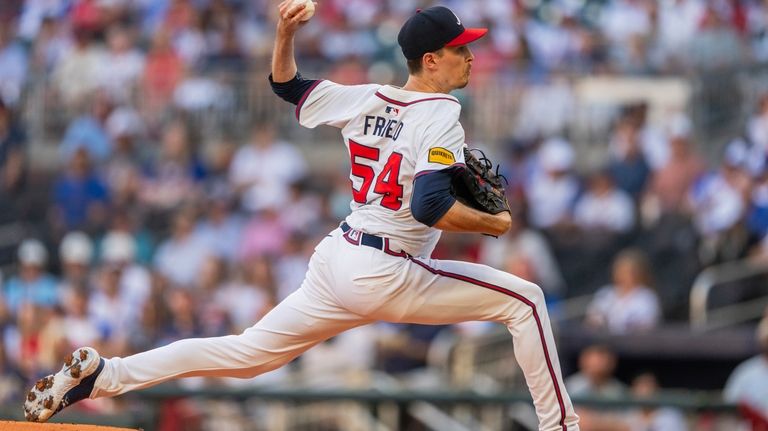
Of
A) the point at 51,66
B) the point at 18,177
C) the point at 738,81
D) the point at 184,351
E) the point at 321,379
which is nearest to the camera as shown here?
the point at 184,351

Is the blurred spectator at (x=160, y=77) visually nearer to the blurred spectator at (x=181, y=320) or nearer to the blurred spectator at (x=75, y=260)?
the blurred spectator at (x=75, y=260)

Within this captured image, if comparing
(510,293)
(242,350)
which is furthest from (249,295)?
(510,293)

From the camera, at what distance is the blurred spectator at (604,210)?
474 inches

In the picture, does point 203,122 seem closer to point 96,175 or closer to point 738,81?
point 96,175

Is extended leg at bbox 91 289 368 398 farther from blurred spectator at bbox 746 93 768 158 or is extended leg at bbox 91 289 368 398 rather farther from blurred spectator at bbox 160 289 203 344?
blurred spectator at bbox 746 93 768 158

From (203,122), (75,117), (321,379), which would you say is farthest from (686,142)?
(75,117)

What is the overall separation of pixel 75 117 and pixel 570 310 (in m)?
6.53

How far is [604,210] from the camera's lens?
12.2m

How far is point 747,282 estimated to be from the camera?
36.3 ft

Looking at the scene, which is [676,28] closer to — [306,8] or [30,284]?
[30,284]

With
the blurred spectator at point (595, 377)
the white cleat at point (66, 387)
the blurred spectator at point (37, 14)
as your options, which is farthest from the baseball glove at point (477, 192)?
the blurred spectator at point (37, 14)

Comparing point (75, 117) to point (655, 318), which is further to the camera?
point (75, 117)

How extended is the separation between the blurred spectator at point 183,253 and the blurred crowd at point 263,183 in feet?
0.06

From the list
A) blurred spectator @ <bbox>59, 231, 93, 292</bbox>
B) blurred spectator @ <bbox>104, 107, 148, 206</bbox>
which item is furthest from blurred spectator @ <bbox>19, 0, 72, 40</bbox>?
blurred spectator @ <bbox>59, 231, 93, 292</bbox>
